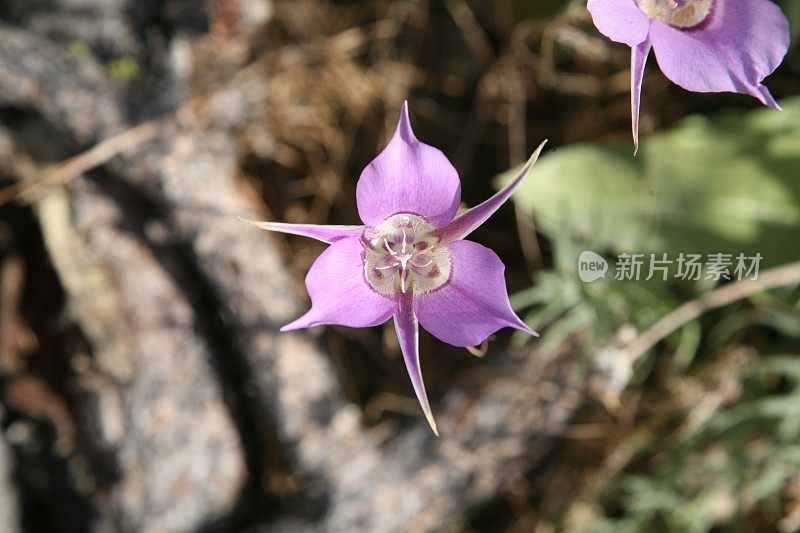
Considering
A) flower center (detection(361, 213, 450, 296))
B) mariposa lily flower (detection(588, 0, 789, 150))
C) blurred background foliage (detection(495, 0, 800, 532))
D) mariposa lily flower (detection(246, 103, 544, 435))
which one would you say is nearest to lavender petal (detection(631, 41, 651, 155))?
mariposa lily flower (detection(588, 0, 789, 150))

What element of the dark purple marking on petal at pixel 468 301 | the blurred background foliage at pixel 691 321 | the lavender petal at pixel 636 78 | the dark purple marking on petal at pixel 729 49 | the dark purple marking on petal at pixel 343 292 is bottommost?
the blurred background foliage at pixel 691 321

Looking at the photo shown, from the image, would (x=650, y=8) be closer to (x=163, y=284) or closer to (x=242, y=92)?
(x=242, y=92)

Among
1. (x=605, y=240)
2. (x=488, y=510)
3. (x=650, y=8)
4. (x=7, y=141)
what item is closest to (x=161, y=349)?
(x=7, y=141)

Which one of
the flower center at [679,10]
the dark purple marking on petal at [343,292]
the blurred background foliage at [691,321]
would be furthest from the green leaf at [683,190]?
the dark purple marking on petal at [343,292]

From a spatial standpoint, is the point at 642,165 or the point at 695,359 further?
the point at 695,359

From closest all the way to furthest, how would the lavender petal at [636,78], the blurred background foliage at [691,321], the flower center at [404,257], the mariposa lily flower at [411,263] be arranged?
the lavender petal at [636,78], the mariposa lily flower at [411,263], the flower center at [404,257], the blurred background foliage at [691,321]

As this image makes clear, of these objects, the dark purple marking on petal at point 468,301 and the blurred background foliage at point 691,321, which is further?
the blurred background foliage at point 691,321

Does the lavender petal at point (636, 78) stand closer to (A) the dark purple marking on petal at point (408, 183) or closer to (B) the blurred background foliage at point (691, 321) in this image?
(A) the dark purple marking on petal at point (408, 183)
